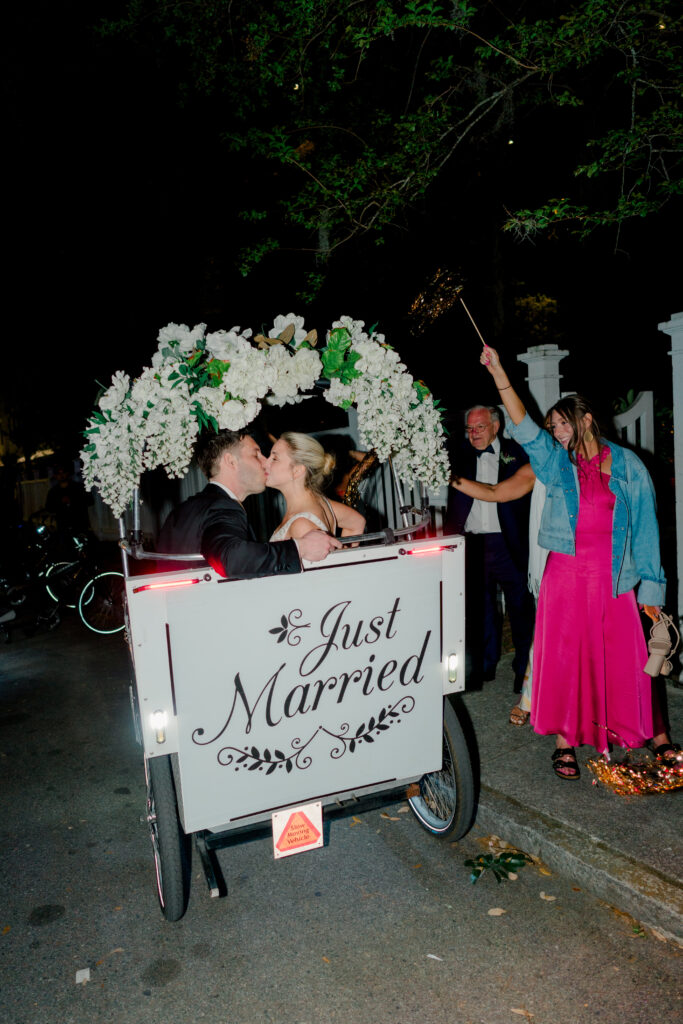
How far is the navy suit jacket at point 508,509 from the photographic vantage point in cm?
500

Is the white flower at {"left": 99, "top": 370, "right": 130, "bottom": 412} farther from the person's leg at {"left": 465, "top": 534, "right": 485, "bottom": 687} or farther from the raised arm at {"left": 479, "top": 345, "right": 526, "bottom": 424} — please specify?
the person's leg at {"left": 465, "top": 534, "right": 485, "bottom": 687}

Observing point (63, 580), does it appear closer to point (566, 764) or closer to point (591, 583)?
point (566, 764)

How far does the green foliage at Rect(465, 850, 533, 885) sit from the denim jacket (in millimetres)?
1463

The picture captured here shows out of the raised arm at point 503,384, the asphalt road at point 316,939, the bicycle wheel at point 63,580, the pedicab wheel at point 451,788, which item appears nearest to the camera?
the asphalt road at point 316,939

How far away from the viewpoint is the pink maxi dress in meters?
3.79

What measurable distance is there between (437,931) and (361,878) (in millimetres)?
526

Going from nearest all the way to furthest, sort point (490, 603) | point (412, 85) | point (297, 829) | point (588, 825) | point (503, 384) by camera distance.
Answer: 1. point (297, 829)
2. point (588, 825)
3. point (503, 384)
4. point (490, 603)
5. point (412, 85)

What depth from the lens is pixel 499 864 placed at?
11.1 ft

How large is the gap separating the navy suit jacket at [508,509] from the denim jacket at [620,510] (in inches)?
43.7

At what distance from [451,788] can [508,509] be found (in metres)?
2.22

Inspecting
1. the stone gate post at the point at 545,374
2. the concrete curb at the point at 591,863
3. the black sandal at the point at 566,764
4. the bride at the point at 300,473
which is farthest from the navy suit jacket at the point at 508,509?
the concrete curb at the point at 591,863

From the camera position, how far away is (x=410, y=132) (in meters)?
7.78

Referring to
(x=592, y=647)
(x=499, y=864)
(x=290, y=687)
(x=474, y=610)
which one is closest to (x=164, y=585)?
(x=290, y=687)

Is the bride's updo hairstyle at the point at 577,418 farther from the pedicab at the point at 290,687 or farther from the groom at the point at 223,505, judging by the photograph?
the groom at the point at 223,505
